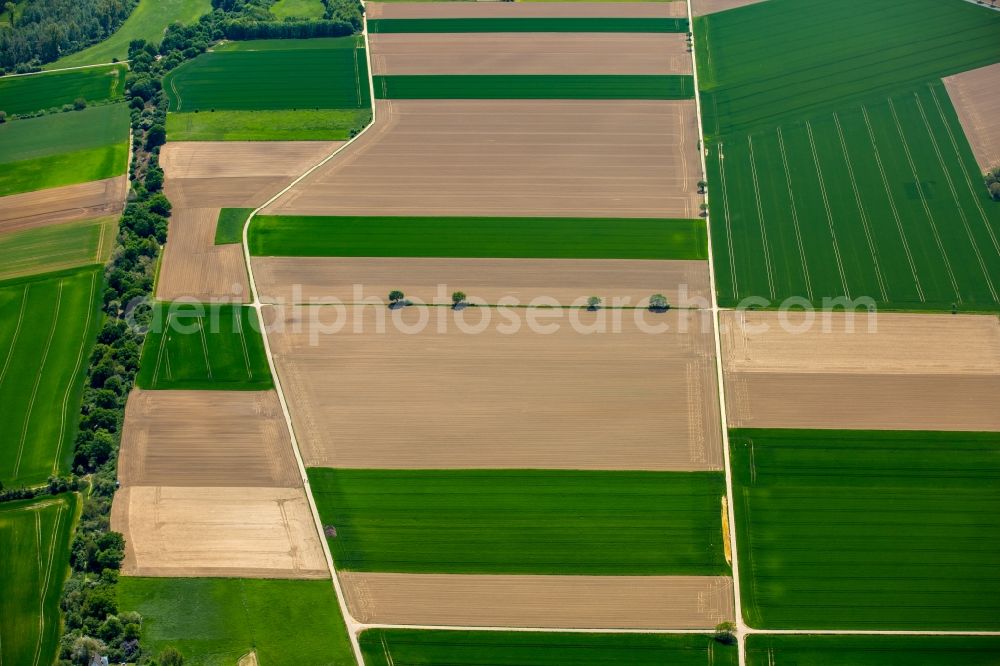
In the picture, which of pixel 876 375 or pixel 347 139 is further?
pixel 347 139

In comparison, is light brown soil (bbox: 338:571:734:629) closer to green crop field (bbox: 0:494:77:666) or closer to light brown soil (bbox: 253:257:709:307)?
green crop field (bbox: 0:494:77:666)

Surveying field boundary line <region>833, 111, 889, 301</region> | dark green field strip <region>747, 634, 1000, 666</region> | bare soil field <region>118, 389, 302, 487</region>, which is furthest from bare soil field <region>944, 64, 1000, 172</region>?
bare soil field <region>118, 389, 302, 487</region>

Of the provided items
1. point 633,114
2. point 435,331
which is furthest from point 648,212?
point 435,331

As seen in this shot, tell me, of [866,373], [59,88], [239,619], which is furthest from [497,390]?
[59,88]

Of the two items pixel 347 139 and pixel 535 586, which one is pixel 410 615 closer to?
pixel 535 586

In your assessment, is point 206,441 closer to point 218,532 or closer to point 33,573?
point 218,532
